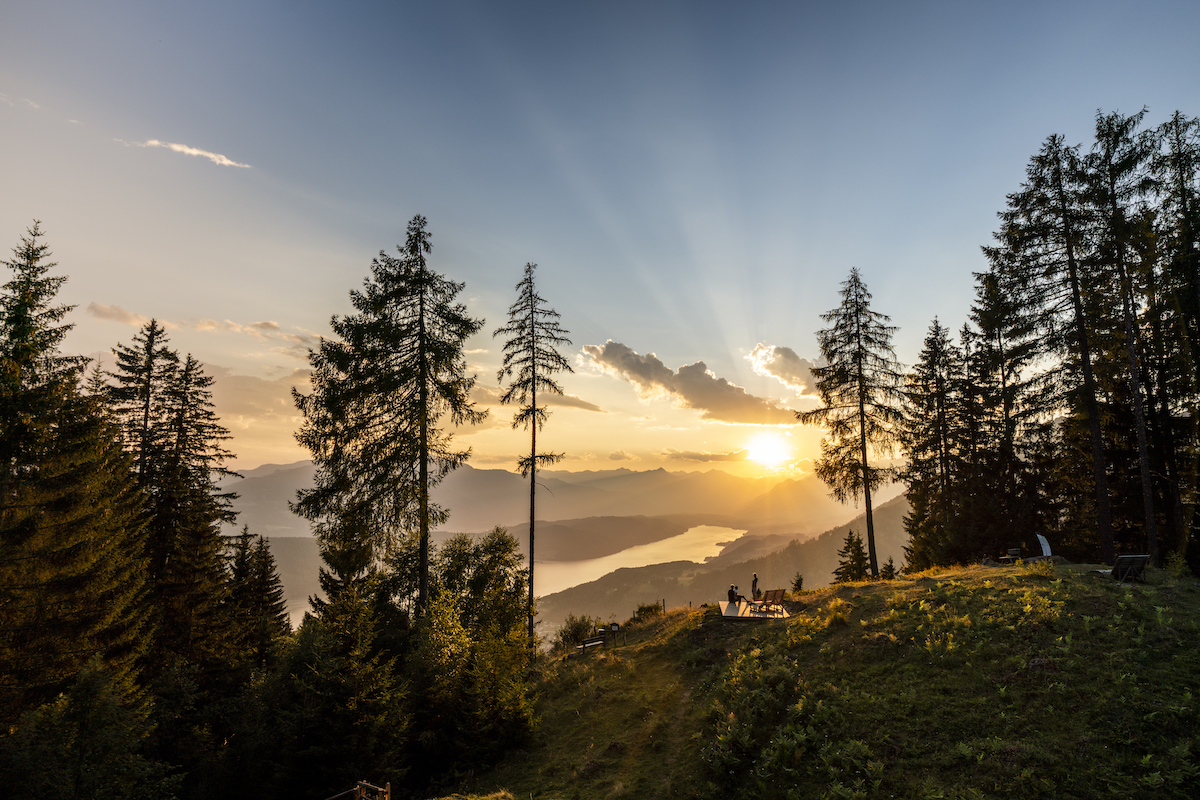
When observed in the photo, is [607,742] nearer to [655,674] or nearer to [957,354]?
[655,674]

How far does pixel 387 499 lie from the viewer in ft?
53.6

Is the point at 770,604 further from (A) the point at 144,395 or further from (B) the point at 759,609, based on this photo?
(A) the point at 144,395


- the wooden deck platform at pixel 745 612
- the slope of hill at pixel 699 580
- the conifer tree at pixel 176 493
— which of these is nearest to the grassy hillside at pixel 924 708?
the wooden deck platform at pixel 745 612

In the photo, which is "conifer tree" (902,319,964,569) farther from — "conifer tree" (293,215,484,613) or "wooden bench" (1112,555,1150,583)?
"conifer tree" (293,215,484,613)

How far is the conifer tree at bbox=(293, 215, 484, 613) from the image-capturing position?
16078 mm

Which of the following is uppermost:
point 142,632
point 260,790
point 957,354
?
point 957,354

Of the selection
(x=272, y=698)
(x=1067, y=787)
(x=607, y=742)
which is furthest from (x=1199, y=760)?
(x=272, y=698)

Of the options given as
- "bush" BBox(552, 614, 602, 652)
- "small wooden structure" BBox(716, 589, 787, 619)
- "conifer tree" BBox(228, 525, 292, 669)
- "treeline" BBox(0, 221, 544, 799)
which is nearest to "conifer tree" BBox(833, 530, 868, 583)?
"bush" BBox(552, 614, 602, 652)

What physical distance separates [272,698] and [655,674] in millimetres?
10655

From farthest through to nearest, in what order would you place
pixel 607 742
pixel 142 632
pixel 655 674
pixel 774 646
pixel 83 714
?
1. pixel 142 632
2. pixel 655 674
3. pixel 774 646
4. pixel 607 742
5. pixel 83 714

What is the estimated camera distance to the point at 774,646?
13.4m

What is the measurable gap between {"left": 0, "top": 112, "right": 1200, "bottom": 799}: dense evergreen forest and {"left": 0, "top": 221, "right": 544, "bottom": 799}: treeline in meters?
0.07

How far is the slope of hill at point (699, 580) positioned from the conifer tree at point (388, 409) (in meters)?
146

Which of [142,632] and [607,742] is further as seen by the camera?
[142,632]
